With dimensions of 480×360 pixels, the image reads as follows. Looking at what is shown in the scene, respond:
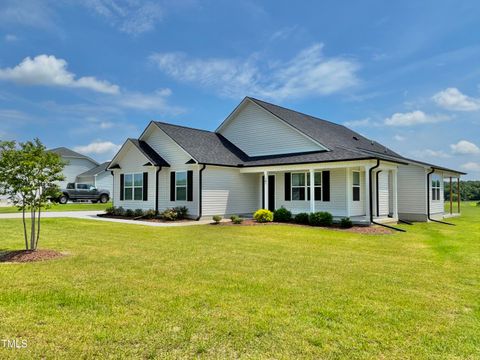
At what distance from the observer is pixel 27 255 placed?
7.58m

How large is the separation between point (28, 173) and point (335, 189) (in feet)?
44.2

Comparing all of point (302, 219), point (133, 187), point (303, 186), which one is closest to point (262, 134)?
point (303, 186)

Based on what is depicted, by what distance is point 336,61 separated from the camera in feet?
55.9

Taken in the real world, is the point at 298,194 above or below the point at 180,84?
below

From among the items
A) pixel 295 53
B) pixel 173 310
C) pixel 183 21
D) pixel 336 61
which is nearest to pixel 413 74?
pixel 336 61

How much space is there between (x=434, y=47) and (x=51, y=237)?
17.7 m

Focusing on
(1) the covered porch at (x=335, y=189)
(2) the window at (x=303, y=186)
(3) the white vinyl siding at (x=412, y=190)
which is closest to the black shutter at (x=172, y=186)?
(1) the covered porch at (x=335, y=189)

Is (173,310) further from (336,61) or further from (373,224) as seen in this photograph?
(336,61)

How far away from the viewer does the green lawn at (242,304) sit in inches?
133

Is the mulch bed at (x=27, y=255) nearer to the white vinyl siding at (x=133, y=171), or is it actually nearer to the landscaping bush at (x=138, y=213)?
the landscaping bush at (x=138, y=213)

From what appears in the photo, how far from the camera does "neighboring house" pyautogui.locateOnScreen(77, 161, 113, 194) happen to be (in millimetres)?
42184

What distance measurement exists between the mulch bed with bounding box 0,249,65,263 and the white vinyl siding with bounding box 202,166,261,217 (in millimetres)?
10048

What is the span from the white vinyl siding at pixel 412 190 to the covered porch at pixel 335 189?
0.87 m

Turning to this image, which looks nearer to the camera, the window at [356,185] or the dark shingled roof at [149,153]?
the window at [356,185]
